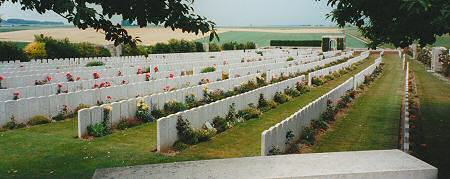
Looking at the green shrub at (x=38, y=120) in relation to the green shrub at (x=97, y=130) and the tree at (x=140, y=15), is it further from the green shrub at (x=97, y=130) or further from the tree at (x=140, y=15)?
the tree at (x=140, y=15)

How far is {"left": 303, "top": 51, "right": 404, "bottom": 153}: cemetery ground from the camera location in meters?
11.8

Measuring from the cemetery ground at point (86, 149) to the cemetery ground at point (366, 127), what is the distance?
188 centimetres

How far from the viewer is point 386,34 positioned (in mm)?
9297

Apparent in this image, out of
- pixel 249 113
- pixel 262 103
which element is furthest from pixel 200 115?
pixel 262 103

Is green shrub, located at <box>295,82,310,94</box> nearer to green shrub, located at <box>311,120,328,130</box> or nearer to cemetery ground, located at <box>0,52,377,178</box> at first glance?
green shrub, located at <box>311,120,328,130</box>

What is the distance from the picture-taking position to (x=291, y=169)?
5.54m

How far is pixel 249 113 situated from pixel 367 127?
139 inches

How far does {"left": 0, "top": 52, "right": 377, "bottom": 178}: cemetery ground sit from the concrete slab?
3.28 meters

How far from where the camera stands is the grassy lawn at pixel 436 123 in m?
10.5

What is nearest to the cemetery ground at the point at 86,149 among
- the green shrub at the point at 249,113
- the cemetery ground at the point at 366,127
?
the green shrub at the point at 249,113

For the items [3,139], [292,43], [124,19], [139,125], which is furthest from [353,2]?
[292,43]

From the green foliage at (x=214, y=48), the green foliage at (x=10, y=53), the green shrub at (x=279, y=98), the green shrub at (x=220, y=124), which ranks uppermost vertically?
the green foliage at (x=214, y=48)

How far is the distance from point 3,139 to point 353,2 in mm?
8255

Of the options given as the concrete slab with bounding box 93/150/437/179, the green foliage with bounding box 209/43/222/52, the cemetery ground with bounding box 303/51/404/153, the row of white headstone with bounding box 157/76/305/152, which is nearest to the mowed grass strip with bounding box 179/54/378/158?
the row of white headstone with bounding box 157/76/305/152
